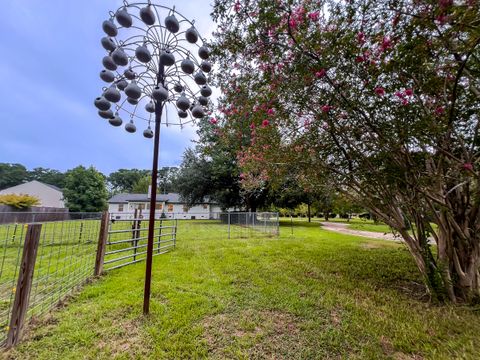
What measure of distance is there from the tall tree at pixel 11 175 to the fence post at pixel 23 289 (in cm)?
5728

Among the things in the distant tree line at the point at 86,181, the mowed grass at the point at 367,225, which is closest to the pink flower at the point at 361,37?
the mowed grass at the point at 367,225

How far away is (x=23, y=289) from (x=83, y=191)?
21934 millimetres

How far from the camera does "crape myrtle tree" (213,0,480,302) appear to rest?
7.78ft

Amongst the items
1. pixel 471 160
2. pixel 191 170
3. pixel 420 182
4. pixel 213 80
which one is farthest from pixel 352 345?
pixel 191 170

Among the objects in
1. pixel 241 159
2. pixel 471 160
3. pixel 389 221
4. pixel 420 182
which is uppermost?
pixel 241 159

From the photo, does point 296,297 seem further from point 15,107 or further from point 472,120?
point 15,107

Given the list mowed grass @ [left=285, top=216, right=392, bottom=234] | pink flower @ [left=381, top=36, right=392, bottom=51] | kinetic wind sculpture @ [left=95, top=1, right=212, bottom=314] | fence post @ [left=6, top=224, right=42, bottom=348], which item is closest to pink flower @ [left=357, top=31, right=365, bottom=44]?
pink flower @ [left=381, top=36, right=392, bottom=51]

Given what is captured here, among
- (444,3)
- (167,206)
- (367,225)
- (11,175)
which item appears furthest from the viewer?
(11,175)

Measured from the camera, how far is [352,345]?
2070 millimetres

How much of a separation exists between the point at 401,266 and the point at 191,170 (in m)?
14.6

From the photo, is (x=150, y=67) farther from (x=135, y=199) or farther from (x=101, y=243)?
(x=135, y=199)

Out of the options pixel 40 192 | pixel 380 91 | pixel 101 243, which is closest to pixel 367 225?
pixel 380 91

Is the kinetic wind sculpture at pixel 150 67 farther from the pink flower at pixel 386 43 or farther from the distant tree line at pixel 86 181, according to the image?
the distant tree line at pixel 86 181

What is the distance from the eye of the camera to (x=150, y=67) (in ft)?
9.39
